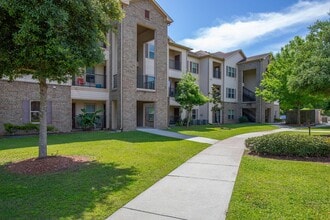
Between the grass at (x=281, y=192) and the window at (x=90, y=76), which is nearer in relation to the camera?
the grass at (x=281, y=192)

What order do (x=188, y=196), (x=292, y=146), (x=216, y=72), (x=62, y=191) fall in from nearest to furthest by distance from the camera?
(x=188, y=196)
(x=62, y=191)
(x=292, y=146)
(x=216, y=72)

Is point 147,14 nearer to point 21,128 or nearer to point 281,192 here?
point 21,128

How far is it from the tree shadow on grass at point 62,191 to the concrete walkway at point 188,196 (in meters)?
0.60

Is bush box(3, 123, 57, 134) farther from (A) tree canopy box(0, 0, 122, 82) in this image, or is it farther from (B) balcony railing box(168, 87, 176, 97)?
(B) balcony railing box(168, 87, 176, 97)

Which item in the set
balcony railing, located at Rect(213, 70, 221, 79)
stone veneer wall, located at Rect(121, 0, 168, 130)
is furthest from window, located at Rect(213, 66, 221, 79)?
stone veneer wall, located at Rect(121, 0, 168, 130)

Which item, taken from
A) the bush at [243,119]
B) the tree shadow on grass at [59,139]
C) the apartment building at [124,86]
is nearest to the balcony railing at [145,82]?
the apartment building at [124,86]

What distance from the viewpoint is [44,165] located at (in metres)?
7.68

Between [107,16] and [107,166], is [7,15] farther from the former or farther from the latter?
[107,166]

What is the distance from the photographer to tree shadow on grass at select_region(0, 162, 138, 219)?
14.6 feet

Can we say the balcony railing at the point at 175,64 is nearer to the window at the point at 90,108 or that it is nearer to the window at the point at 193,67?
the window at the point at 193,67

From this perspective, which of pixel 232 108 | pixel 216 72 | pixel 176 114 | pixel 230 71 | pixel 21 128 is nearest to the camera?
pixel 21 128

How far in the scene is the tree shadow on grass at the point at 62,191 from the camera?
4.44 meters

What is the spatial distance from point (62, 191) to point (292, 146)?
28.2 feet

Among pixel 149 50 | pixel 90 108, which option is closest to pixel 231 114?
pixel 149 50
